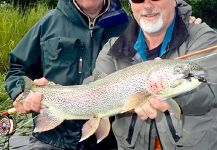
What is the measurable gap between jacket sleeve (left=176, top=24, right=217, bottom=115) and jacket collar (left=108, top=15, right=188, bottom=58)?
9 cm

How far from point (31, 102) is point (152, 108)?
1.17m

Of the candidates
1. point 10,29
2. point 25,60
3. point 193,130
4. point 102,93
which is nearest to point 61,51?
point 25,60

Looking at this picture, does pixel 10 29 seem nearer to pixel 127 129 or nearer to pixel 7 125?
pixel 7 125

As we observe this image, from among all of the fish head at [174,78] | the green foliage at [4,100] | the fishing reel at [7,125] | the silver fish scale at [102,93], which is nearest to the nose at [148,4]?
the silver fish scale at [102,93]

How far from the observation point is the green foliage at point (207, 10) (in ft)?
91.6

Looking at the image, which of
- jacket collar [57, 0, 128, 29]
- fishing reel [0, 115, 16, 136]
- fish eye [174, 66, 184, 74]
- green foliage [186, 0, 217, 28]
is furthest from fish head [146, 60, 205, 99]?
green foliage [186, 0, 217, 28]

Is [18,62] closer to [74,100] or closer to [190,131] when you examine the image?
[74,100]

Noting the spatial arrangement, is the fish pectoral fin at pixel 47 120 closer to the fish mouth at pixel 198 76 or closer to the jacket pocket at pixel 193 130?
the jacket pocket at pixel 193 130

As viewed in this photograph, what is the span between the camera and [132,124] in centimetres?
407

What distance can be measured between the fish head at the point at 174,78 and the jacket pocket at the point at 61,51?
1618 mm

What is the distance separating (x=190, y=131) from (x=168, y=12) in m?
0.91

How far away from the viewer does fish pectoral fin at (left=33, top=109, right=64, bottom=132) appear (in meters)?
4.21

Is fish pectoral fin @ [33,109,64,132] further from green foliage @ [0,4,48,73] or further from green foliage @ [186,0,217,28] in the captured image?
green foliage @ [186,0,217,28]

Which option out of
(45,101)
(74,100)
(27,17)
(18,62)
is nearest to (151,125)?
(74,100)
